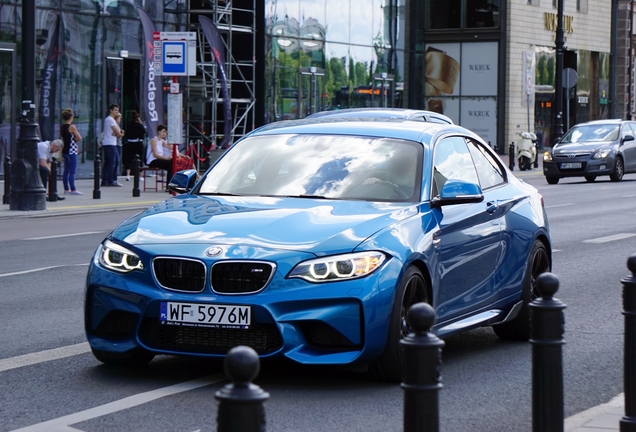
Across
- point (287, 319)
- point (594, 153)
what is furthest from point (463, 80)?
point (287, 319)

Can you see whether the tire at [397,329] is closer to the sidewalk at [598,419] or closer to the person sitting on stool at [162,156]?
the sidewalk at [598,419]

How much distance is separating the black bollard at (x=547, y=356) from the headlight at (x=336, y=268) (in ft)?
6.19

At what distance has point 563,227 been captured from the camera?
1936 centimetres

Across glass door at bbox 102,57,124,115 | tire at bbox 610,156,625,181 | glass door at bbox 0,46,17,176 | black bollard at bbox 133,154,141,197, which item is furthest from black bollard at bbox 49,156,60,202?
tire at bbox 610,156,625,181

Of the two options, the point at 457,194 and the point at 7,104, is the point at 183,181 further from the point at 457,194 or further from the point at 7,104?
the point at 7,104

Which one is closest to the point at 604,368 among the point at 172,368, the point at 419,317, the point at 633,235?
the point at 172,368

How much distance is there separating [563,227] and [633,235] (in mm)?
1432

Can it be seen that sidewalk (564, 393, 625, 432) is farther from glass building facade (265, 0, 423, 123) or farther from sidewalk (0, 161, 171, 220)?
glass building facade (265, 0, 423, 123)

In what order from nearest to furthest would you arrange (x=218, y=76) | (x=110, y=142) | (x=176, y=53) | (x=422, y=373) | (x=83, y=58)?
(x=422, y=373)
(x=176, y=53)
(x=110, y=142)
(x=83, y=58)
(x=218, y=76)

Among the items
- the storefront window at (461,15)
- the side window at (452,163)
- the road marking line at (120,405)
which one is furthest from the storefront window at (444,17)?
the road marking line at (120,405)

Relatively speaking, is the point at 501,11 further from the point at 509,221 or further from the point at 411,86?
the point at 509,221

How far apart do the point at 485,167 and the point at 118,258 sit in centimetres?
306

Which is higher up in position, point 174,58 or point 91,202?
point 174,58

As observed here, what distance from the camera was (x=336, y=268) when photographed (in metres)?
6.72
